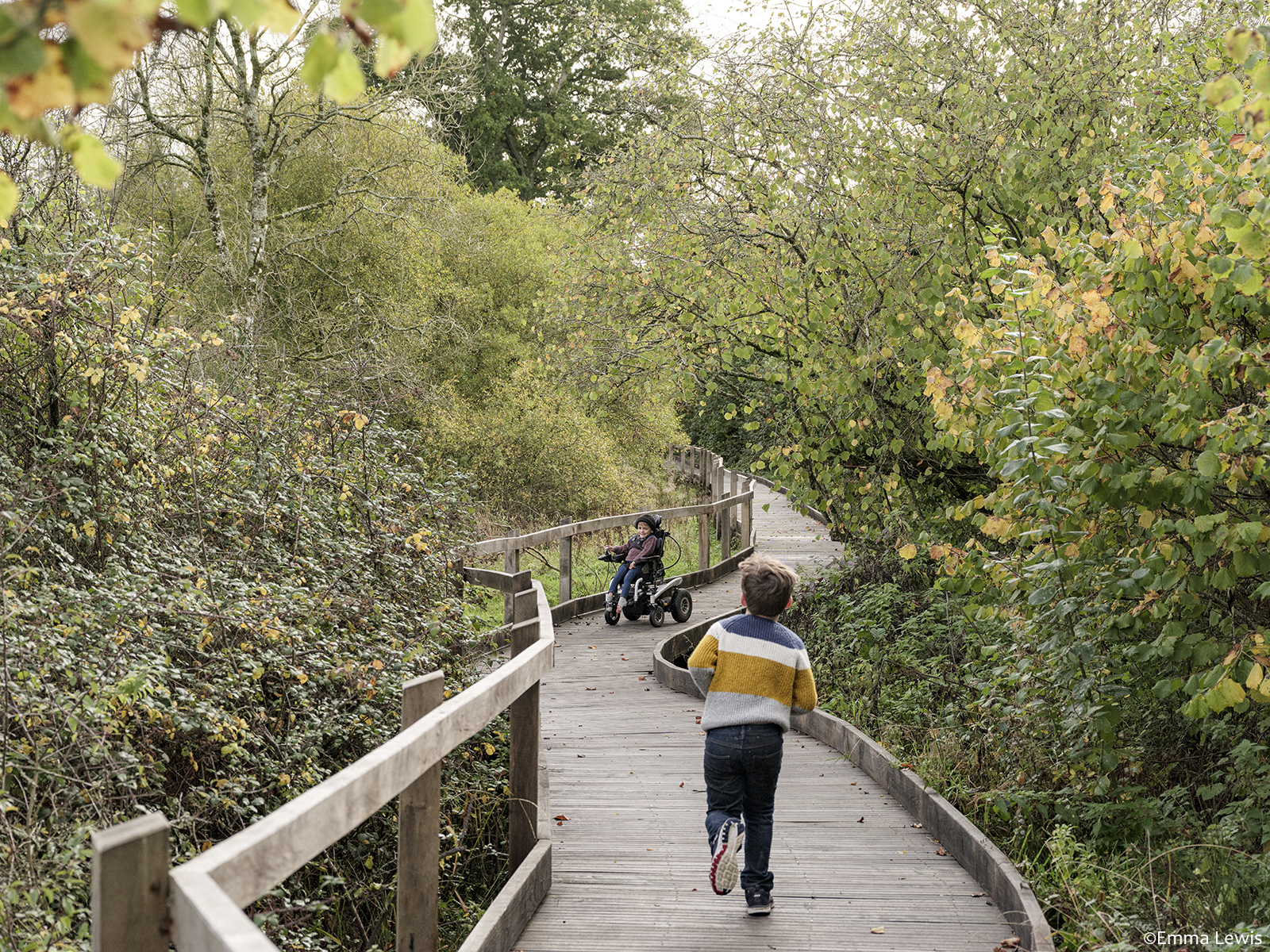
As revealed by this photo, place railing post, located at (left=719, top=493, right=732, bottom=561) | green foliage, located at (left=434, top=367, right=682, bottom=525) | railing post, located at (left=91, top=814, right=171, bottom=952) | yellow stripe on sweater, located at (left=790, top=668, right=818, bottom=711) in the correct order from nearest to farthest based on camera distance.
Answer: railing post, located at (left=91, top=814, right=171, bottom=952) < yellow stripe on sweater, located at (left=790, top=668, right=818, bottom=711) < railing post, located at (left=719, top=493, right=732, bottom=561) < green foliage, located at (left=434, top=367, right=682, bottom=525)

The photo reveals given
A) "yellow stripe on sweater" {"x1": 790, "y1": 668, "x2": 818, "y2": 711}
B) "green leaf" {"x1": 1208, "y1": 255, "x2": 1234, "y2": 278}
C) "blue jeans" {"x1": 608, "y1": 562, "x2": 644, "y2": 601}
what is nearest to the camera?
"green leaf" {"x1": 1208, "y1": 255, "x2": 1234, "y2": 278}

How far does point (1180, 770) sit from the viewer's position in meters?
5.63

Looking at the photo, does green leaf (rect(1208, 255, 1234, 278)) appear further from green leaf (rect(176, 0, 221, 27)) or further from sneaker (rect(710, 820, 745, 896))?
green leaf (rect(176, 0, 221, 27))

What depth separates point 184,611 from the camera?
4.95m

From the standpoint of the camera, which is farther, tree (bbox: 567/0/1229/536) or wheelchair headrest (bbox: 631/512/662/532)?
wheelchair headrest (bbox: 631/512/662/532)

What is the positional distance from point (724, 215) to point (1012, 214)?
2711 millimetres

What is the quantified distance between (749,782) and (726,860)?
1.14 feet

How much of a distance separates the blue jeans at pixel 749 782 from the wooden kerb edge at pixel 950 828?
103 centimetres

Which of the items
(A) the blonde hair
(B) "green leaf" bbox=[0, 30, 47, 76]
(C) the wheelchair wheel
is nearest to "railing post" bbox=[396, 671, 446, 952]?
(A) the blonde hair

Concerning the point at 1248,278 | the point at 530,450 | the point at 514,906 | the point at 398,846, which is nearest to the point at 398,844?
the point at 398,846

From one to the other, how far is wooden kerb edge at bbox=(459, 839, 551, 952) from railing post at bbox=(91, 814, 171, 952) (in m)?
2.17

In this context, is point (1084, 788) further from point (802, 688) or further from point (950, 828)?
point (802, 688)

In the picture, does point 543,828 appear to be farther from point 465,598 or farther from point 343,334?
point 343,334

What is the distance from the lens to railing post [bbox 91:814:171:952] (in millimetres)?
1688
